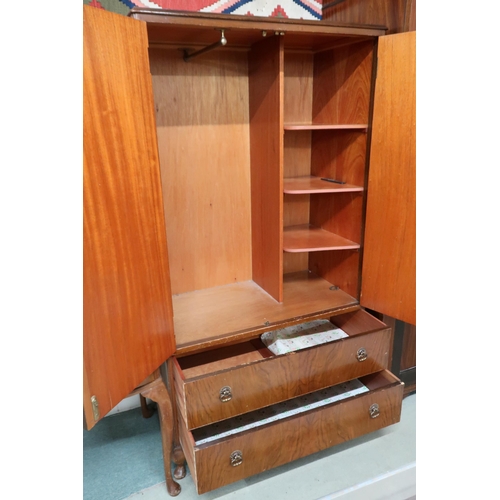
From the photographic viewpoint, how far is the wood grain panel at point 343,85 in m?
1.58

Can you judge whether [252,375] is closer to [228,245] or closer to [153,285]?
[153,285]

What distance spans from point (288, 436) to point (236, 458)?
207mm

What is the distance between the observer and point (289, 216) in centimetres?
201

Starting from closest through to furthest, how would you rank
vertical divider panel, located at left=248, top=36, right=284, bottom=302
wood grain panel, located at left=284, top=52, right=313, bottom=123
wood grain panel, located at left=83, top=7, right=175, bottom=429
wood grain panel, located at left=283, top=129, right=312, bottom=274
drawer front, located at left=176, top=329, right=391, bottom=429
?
wood grain panel, located at left=83, top=7, right=175, bottom=429 → drawer front, located at left=176, top=329, right=391, bottom=429 → vertical divider panel, located at left=248, top=36, right=284, bottom=302 → wood grain panel, located at left=284, top=52, right=313, bottom=123 → wood grain panel, located at left=283, top=129, right=312, bottom=274

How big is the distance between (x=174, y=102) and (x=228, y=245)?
651 mm

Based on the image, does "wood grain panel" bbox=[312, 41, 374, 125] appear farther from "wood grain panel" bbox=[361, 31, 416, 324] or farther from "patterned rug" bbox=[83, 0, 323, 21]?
"patterned rug" bbox=[83, 0, 323, 21]

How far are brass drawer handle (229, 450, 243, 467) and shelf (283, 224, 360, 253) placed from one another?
76 centimetres

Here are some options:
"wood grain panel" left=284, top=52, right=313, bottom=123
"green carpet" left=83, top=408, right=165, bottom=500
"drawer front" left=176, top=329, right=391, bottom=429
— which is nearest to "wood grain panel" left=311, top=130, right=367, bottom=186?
"wood grain panel" left=284, top=52, right=313, bottom=123

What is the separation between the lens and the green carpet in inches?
62.6

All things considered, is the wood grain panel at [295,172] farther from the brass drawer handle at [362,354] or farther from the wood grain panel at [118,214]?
the wood grain panel at [118,214]

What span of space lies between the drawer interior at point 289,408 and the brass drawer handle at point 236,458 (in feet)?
0.21

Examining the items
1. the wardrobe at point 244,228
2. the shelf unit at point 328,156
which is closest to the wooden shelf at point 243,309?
the wardrobe at point 244,228

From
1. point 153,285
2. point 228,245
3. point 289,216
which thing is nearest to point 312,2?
point 289,216

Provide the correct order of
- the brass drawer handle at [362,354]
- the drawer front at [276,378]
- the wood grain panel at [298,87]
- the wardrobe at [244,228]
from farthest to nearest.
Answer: the wood grain panel at [298,87], the brass drawer handle at [362,354], the drawer front at [276,378], the wardrobe at [244,228]
